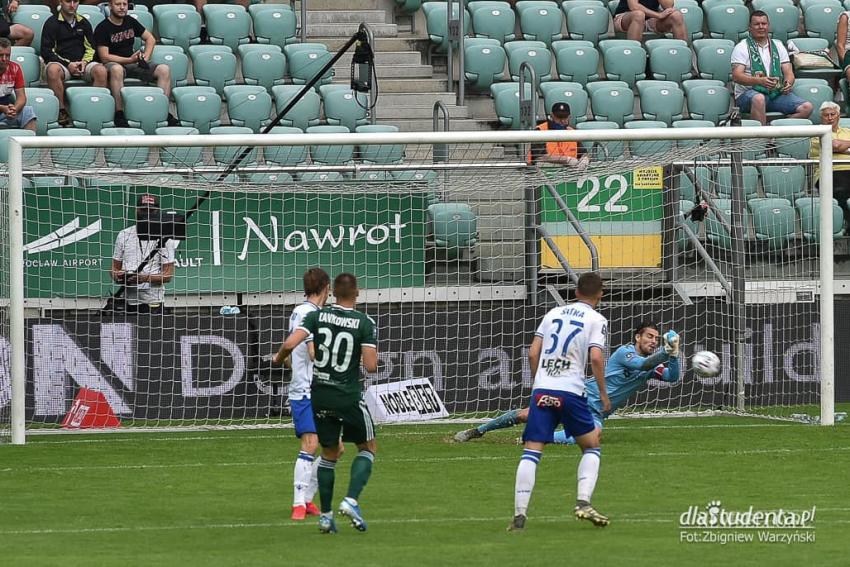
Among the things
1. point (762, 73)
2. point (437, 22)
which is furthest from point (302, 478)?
point (762, 73)

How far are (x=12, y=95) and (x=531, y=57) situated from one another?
6951 mm

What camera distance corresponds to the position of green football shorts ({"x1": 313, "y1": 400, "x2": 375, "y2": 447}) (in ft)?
31.6

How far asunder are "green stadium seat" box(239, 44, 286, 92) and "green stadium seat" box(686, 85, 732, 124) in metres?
5.43

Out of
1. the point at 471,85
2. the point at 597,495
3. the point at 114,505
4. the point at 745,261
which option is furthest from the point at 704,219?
the point at 114,505

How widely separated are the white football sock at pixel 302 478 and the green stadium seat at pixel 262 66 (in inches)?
396

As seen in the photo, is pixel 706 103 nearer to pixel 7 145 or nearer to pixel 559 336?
pixel 7 145

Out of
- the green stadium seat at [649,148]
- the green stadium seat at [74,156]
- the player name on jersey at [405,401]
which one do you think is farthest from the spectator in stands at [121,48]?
the green stadium seat at [649,148]

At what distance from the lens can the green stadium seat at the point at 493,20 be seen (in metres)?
21.6

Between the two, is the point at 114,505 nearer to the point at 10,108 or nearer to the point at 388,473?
the point at 388,473

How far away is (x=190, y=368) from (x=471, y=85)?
6.53 metres

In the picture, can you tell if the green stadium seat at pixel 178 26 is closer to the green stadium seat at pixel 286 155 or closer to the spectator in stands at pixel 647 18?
the green stadium seat at pixel 286 155

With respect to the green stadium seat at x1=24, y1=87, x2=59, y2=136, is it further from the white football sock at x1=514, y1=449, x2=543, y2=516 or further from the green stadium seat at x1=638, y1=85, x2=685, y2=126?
the white football sock at x1=514, y1=449, x2=543, y2=516

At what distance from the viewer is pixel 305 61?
1995 cm

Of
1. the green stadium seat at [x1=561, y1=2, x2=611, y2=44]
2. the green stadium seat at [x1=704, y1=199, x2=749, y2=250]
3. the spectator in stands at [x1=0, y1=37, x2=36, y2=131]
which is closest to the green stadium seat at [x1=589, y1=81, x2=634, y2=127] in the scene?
the green stadium seat at [x1=561, y1=2, x2=611, y2=44]
